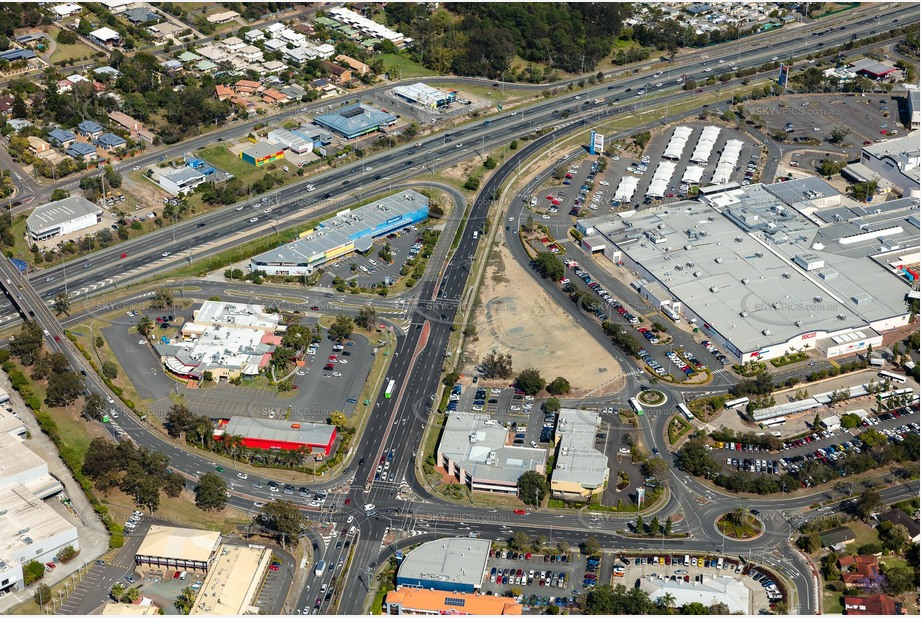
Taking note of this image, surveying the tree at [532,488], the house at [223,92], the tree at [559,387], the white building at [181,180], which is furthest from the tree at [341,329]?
the house at [223,92]

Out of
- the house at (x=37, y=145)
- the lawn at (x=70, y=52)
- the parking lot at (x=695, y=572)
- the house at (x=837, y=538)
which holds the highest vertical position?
the house at (x=837, y=538)

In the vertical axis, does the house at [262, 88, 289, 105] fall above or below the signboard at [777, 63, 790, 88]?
below

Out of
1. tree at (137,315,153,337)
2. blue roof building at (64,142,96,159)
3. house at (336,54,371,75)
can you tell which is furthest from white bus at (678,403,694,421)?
house at (336,54,371,75)

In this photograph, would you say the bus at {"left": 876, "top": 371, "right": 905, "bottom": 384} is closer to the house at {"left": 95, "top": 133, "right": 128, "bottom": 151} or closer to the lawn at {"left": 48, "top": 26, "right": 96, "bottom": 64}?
the house at {"left": 95, "top": 133, "right": 128, "bottom": 151}

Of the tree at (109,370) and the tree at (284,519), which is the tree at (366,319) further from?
the tree at (284,519)

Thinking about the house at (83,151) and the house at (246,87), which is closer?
the house at (83,151)

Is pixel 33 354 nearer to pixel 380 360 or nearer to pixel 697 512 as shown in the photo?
pixel 380 360

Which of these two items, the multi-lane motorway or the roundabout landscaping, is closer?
the multi-lane motorway

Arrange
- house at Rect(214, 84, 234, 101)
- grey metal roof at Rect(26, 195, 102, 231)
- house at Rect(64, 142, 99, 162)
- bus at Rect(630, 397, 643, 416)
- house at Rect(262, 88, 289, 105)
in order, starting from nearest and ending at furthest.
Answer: bus at Rect(630, 397, 643, 416), grey metal roof at Rect(26, 195, 102, 231), house at Rect(64, 142, 99, 162), house at Rect(214, 84, 234, 101), house at Rect(262, 88, 289, 105)
